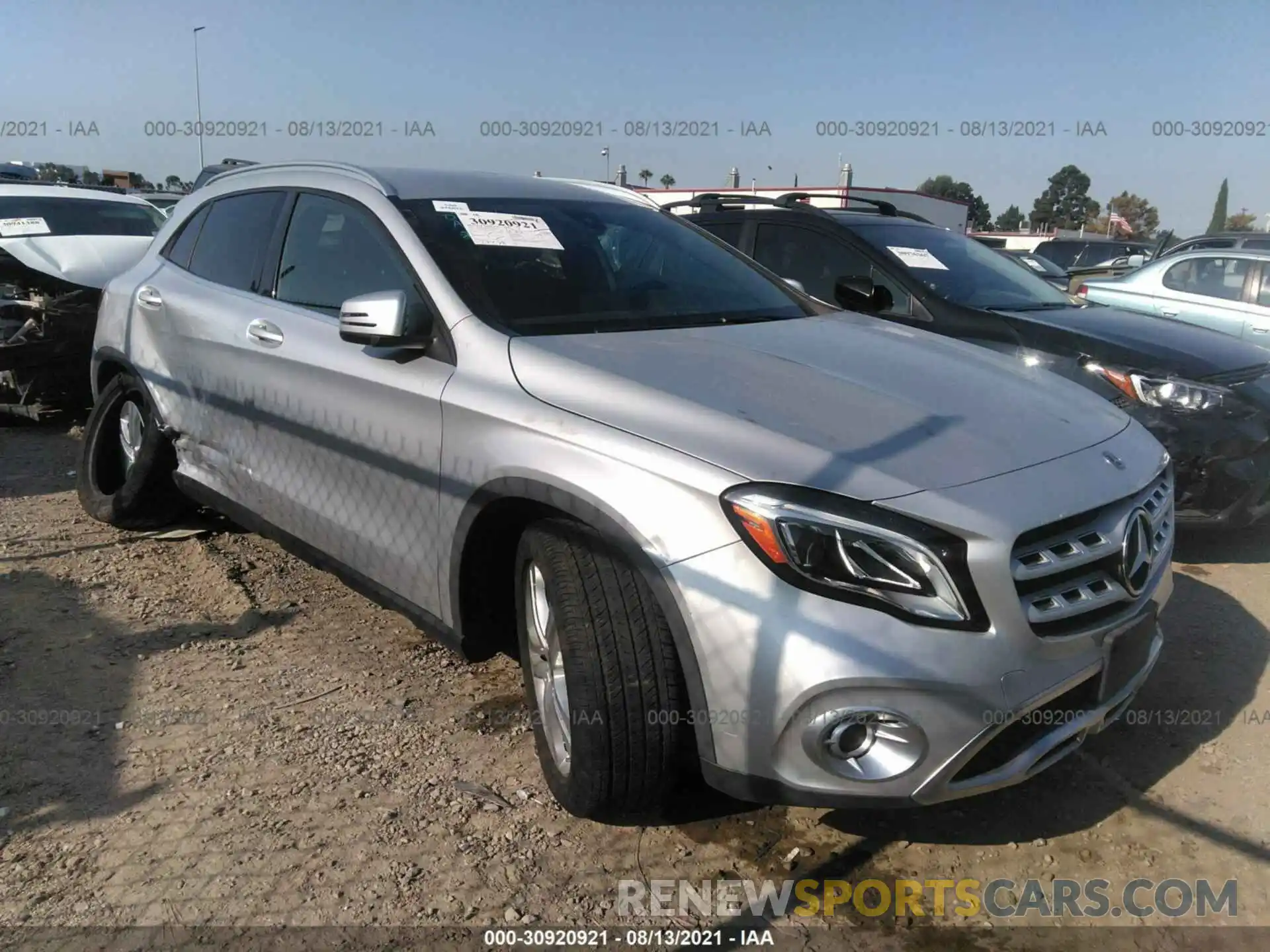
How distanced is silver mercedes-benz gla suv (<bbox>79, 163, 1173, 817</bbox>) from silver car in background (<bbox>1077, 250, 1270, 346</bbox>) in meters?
5.34

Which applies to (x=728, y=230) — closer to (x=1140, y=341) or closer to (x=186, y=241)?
(x=1140, y=341)

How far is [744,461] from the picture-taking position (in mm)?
2299

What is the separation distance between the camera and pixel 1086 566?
7.85ft

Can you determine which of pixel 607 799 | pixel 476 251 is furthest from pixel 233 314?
pixel 607 799

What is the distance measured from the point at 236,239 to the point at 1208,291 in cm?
740

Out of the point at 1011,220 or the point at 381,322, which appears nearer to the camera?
the point at 381,322

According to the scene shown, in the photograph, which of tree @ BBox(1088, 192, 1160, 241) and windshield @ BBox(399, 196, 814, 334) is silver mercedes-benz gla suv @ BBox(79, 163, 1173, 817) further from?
tree @ BBox(1088, 192, 1160, 241)

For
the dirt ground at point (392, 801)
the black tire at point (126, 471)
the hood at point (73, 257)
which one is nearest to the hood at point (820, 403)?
the dirt ground at point (392, 801)

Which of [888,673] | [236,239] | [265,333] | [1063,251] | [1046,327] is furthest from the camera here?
[1063,251]

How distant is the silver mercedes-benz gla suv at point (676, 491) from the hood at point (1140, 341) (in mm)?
1612

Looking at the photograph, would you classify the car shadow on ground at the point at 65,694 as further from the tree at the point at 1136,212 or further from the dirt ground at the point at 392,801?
the tree at the point at 1136,212

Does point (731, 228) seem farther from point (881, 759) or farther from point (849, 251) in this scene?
point (881, 759)

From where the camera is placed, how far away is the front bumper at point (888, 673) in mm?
2141

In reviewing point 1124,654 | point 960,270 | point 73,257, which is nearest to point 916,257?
point 960,270
